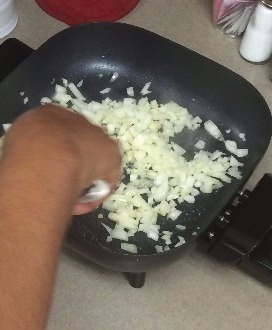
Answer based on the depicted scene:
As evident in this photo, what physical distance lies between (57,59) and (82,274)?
13.7 inches

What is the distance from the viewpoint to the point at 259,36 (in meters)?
1.05

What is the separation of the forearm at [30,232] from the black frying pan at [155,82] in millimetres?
341

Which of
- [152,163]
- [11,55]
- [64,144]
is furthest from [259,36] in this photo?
[64,144]

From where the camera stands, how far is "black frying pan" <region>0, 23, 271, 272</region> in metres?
0.86

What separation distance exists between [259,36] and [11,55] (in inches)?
17.6

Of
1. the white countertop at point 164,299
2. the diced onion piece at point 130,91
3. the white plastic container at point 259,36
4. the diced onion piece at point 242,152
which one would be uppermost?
the white plastic container at point 259,36

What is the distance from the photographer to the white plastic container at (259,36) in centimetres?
99

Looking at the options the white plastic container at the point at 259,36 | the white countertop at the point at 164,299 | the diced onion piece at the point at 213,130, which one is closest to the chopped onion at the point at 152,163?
the diced onion piece at the point at 213,130

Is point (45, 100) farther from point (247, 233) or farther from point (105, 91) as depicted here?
point (247, 233)

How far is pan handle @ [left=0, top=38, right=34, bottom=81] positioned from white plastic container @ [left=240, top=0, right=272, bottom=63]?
40cm

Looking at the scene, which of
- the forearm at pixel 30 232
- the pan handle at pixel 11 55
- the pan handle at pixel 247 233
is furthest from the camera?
the pan handle at pixel 11 55

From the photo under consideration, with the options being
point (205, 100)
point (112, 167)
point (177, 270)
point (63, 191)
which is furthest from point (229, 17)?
point (63, 191)

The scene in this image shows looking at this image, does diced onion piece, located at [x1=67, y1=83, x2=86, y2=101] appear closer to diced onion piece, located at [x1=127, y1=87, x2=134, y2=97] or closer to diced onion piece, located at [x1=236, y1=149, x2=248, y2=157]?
diced onion piece, located at [x1=127, y1=87, x2=134, y2=97]

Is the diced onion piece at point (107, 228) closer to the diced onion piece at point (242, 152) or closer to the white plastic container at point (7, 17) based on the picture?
the diced onion piece at point (242, 152)
